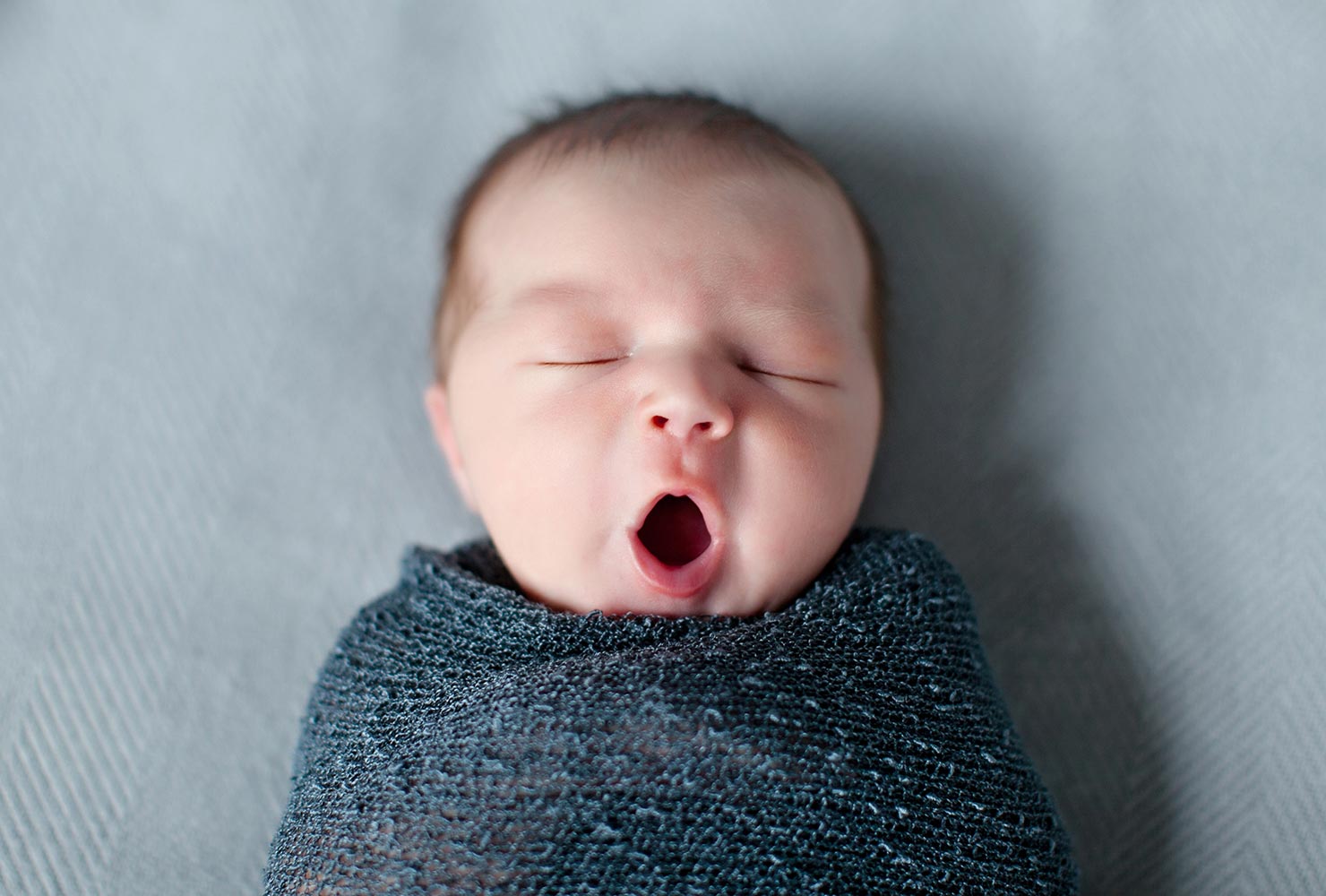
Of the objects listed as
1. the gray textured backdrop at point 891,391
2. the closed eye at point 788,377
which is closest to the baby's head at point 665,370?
the closed eye at point 788,377

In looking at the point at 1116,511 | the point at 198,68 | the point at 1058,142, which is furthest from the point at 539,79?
the point at 1116,511

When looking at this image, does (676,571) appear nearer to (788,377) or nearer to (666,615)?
(666,615)

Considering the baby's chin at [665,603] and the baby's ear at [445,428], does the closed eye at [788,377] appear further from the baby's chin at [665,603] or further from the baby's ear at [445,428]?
the baby's ear at [445,428]

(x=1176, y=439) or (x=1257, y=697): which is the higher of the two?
(x=1176, y=439)

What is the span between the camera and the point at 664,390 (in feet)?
2.74

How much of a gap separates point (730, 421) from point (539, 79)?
0.68 metres

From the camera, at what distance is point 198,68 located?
1.30 metres

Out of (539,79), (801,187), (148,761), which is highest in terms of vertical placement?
(539,79)

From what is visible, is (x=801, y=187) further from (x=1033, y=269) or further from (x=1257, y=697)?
(x=1257, y=697)

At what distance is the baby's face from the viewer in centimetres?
85

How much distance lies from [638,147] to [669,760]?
546mm

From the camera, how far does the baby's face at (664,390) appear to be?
849mm

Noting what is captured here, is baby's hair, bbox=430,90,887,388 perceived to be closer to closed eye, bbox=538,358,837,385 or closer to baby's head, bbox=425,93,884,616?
baby's head, bbox=425,93,884,616

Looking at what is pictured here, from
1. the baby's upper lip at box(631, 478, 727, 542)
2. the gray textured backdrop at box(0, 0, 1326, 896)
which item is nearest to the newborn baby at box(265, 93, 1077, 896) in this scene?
the baby's upper lip at box(631, 478, 727, 542)
